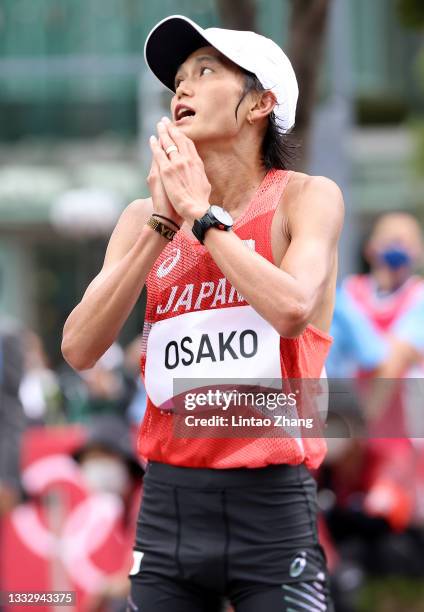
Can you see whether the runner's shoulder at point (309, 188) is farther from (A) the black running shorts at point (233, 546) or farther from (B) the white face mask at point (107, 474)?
(B) the white face mask at point (107, 474)

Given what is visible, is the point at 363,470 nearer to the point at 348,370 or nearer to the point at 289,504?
the point at 348,370

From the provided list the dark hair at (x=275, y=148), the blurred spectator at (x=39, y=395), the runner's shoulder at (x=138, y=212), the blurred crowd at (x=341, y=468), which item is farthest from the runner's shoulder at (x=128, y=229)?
the blurred spectator at (x=39, y=395)

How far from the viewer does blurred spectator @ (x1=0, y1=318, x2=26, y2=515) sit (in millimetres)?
6730

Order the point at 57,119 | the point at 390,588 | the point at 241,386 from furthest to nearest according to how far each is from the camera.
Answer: the point at 57,119 → the point at 390,588 → the point at 241,386

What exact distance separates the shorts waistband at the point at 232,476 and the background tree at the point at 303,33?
12.4 feet

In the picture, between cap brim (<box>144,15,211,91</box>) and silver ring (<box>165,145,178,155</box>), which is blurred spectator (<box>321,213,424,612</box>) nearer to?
cap brim (<box>144,15,211,91</box>)

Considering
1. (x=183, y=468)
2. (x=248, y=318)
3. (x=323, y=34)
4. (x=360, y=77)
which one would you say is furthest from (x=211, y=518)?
(x=360, y=77)

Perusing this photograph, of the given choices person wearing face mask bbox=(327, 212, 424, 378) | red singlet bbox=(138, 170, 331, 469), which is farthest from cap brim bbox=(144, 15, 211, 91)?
person wearing face mask bbox=(327, 212, 424, 378)

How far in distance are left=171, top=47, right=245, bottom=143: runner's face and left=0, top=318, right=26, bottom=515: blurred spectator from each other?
11.0 feet

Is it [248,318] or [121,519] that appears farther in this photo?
[121,519]

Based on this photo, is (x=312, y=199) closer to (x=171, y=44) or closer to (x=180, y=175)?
(x=180, y=175)

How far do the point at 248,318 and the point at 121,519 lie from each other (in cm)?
428

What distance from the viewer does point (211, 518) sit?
351cm

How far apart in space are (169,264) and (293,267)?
403 millimetres
